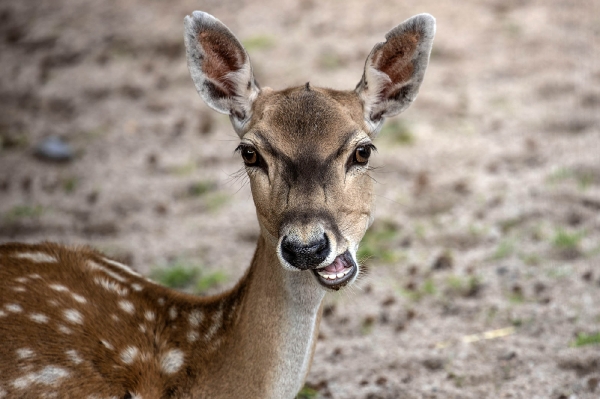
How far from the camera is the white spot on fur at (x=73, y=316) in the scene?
3.88 m

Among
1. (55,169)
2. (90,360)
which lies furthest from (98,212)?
(90,360)

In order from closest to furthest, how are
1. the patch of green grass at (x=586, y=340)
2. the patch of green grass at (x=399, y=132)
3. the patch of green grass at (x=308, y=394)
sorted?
the patch of green grass at (x=308, y=394), the patch of green grass at (x=586, y=340), the patch of green grass at (x=399, y=132)

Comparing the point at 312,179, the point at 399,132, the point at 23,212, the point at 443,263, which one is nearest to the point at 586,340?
the point at 443,263

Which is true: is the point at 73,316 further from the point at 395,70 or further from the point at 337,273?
the point at 395,70

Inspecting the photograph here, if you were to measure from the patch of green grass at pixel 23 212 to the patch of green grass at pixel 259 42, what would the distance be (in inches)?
135

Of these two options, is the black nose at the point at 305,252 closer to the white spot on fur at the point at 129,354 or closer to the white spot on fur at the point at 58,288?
the white spot on fur at the point at 129,354

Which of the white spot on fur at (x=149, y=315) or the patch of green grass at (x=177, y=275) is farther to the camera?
the patch of green grass at (x=177, y=275)

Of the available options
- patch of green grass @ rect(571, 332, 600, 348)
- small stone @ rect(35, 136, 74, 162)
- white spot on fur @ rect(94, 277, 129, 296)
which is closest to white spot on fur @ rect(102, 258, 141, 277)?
white spot on fur @ rect(94, 277, 129, 296)

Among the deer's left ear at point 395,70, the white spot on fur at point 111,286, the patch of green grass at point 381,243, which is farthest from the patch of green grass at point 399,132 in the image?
the white spot on fur at point 111,286

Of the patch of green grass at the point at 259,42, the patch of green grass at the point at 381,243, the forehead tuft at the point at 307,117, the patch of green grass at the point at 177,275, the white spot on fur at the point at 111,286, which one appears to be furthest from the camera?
the patch of green grass at the point at 259,42

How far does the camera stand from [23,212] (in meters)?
7.27

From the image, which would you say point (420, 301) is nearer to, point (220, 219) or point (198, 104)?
point (220, 219)

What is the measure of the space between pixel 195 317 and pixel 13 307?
2.87 ft

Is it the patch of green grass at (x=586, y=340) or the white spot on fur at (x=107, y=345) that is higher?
the white spot on fur at (x=107, y=345)
